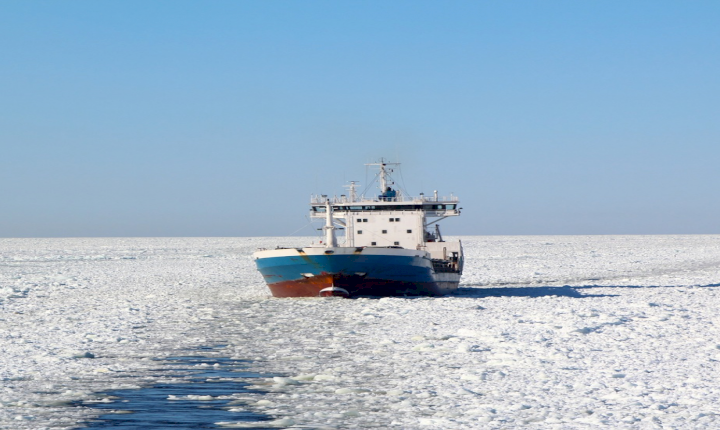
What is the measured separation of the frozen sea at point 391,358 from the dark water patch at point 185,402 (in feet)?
0.22

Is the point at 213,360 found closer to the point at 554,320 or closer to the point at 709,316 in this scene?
the point at 554,320

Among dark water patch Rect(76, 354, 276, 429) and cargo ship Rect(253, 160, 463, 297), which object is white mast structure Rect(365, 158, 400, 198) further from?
dark water patch Rect(76, 354, 276, 429)

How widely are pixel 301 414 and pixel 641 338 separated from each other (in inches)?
293

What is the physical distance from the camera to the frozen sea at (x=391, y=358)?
7840 mm

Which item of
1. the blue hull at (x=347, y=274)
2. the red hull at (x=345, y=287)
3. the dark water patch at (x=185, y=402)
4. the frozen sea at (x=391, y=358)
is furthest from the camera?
the red hull at (x=345, y=287)

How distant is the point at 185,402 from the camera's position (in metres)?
8.38

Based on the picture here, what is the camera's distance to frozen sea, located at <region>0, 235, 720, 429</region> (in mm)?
7840

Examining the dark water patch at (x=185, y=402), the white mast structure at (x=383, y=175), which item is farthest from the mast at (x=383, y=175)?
the dark water patch at (x=185, y=402)

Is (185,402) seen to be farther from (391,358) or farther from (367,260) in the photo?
(367,260)

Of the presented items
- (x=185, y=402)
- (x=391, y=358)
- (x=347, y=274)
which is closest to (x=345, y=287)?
(x=347, y=274)

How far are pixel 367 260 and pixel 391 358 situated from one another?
12.1 meters

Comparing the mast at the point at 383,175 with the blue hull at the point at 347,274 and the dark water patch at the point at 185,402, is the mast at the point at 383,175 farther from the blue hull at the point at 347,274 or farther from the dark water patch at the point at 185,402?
the dark water patch at the point at 185,402

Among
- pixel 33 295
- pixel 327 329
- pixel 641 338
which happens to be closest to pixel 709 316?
pixel 641 338

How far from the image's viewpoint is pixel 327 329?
1543 centimetres
